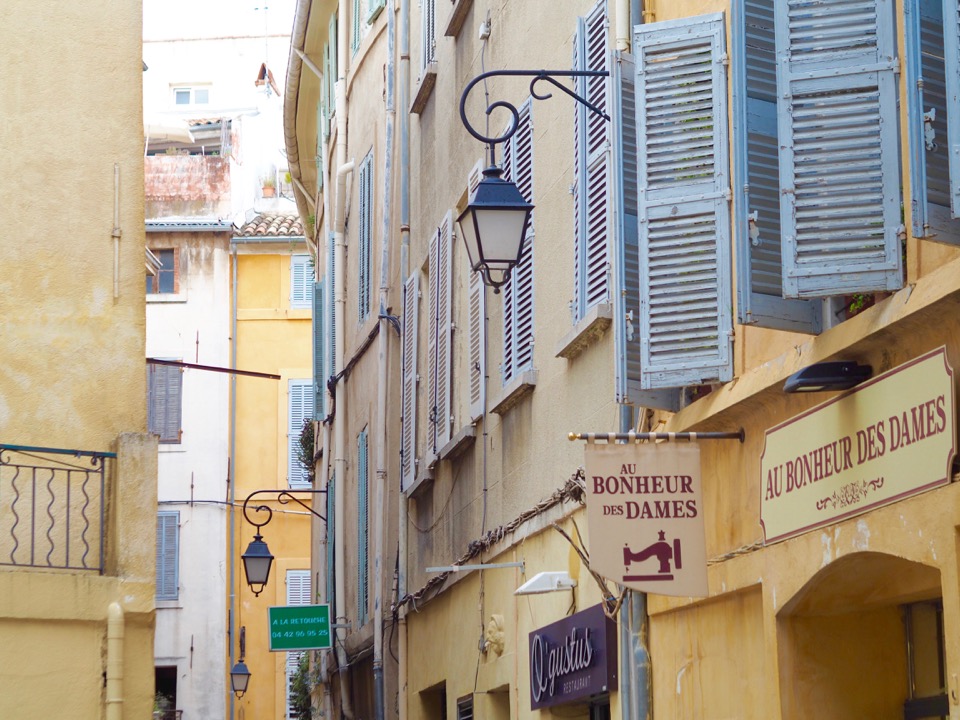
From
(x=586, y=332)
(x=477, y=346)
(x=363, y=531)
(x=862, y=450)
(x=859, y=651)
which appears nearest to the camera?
(x=862, y=450)

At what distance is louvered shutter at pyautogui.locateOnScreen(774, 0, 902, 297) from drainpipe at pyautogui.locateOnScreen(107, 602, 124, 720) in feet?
19.5

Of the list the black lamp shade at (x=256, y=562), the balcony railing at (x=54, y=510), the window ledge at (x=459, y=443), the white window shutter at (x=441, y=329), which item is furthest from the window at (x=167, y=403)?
the balcony railing at (x=54, y=510)

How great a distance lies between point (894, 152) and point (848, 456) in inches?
47.4

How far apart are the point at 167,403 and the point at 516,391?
21067mm

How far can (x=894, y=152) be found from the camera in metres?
6.09

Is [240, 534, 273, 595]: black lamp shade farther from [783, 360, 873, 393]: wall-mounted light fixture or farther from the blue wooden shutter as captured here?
[783, 360, 873, 393]: wall-mounted light fixture

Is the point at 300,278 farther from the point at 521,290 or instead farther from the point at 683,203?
the point at 683,203

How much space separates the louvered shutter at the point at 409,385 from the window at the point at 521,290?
3.63 m

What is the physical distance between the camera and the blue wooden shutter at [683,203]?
7539 millimetres

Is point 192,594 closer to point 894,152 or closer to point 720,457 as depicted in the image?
point 720,457

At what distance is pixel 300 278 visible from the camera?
32.2 meters

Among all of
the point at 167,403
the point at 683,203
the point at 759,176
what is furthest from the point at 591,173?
the point at 167,403

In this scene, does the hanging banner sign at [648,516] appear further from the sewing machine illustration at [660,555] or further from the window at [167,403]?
the window at [167,403]

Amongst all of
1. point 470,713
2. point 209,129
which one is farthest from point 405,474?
point 209,129
